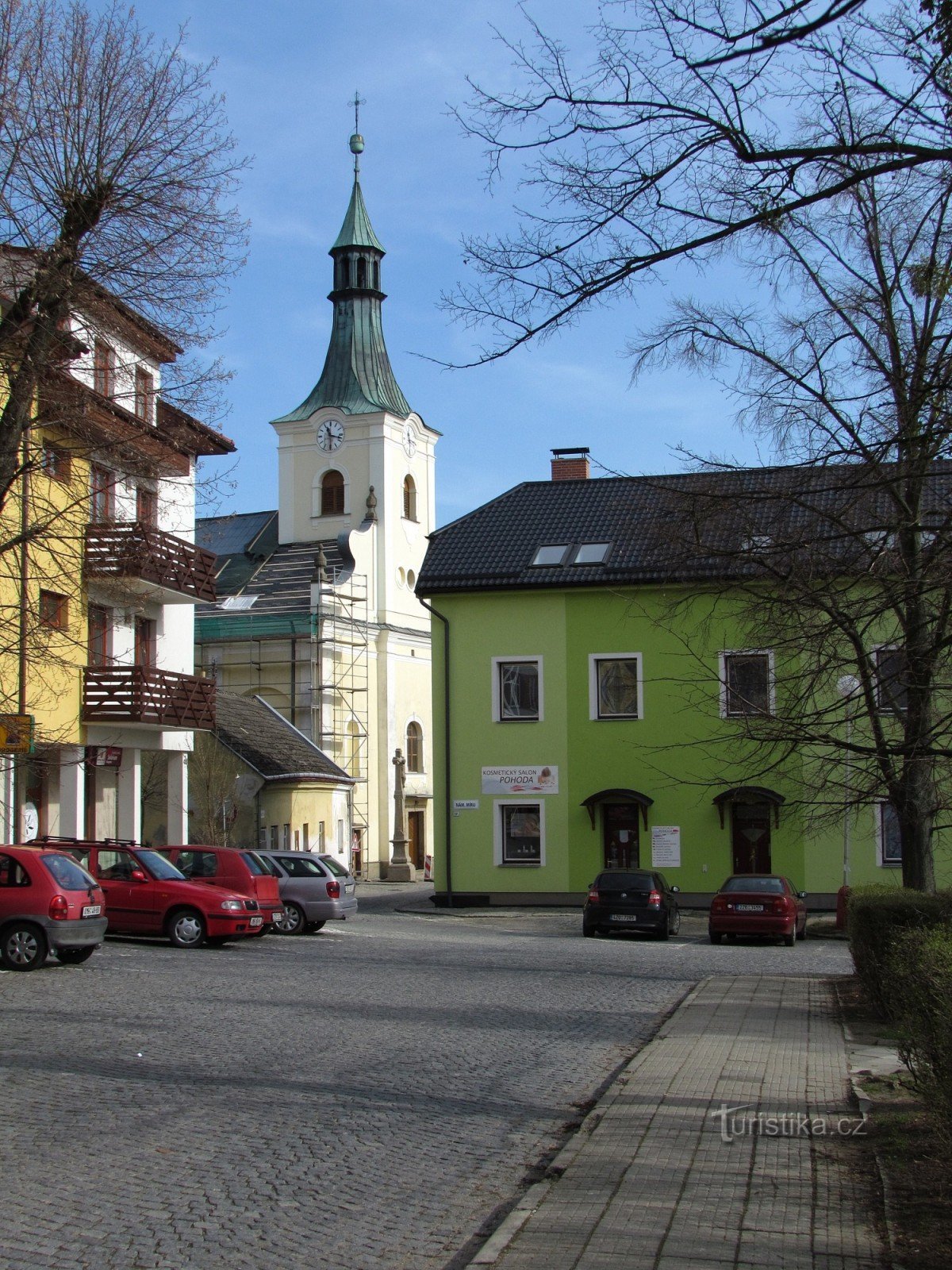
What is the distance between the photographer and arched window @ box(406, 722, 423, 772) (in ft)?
214

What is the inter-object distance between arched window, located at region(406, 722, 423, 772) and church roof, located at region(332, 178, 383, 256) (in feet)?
79.1

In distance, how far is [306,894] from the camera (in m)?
27.0

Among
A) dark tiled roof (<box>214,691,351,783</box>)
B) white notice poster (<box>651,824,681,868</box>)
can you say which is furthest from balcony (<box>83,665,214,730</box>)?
white notice poster (<box>651,824,681,868</box>)

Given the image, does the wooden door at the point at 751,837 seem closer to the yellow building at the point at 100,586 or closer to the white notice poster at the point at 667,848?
the white notice poster at the point at 667,848

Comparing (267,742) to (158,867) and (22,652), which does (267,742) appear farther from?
(22,652)

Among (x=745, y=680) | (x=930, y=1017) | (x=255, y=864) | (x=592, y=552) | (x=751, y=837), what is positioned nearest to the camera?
(x=930, y=1017)

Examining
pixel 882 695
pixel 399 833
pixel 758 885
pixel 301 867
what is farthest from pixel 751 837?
pixel 399 833

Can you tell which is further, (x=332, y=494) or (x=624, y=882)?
(x=332, y=494)

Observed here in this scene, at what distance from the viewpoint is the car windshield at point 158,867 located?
23.2 m

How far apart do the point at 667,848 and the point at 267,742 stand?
17.5m

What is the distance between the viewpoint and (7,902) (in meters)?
18.3

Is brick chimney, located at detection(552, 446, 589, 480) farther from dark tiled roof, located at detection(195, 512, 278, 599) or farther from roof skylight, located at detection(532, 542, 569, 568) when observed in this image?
dark tiled roof, located at detection(195, 512, 278, 599)

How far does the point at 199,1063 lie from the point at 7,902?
7.98 meters

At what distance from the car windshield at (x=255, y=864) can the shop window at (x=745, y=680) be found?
30.7 ft
